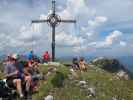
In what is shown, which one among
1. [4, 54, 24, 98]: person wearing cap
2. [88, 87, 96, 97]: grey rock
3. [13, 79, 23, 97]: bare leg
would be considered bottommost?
[88, 87, 96, 97]: grey rock

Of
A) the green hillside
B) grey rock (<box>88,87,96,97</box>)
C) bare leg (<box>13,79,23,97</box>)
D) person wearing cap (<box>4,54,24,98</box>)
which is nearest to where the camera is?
bare leg (<box>13,79,23,97</box>)

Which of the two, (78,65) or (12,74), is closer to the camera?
(12,74)

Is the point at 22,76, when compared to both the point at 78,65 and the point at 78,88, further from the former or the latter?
the point at 78,65

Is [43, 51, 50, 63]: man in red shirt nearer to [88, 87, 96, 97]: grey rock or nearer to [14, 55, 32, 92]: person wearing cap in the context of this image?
[88, 87, 96, 97]: grey rock

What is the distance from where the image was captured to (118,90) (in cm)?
2814

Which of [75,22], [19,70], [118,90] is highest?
[75,22]

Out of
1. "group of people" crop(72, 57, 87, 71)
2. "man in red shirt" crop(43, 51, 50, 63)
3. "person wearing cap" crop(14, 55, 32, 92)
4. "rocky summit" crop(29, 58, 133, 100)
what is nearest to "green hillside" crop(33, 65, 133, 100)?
"rocky summit" crop(29, 58, 133, 100)

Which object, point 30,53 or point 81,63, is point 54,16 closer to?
point 81,63

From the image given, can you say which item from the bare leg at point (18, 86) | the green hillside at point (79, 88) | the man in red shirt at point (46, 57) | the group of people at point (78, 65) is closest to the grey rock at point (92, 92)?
the green hillside at point (79, 88)

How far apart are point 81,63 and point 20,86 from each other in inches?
825

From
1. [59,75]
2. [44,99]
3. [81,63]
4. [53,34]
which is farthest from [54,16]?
[44,99]

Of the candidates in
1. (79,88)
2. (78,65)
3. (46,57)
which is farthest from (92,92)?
(46,57)

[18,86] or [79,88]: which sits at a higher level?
[18,86]

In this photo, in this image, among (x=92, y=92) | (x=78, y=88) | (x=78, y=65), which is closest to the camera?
(x=92, y=92)
